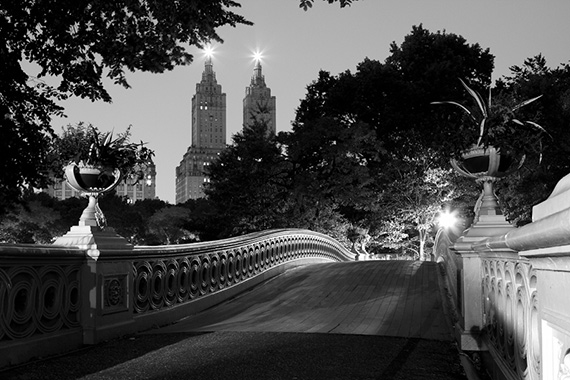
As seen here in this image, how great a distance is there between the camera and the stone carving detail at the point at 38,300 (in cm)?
619

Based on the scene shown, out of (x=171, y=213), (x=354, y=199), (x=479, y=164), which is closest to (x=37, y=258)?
(x=479, y=164)

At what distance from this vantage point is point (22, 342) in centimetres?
635

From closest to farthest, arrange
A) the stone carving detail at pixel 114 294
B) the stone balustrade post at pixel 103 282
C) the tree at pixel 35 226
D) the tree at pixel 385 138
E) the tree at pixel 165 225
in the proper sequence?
1. the stone balustrade post at pixel 103 282
2. the stone carving detail at pixel 114 294
3. the tree at pixel 385 138
4. the tree at pixel 35 226
5. the tree at pixel 165 225

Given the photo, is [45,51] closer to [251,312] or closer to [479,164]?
[251,312]

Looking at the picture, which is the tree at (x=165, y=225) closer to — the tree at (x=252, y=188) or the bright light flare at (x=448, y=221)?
the tree at (x=252, y=188)

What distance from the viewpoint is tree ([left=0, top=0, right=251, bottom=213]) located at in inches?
376

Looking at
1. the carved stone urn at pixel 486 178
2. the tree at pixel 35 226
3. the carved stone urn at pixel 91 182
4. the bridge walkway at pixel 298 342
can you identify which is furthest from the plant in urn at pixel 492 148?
the tree at pixel 35 226

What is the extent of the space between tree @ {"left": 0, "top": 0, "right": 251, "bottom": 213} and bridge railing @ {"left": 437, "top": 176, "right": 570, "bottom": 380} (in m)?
6.36

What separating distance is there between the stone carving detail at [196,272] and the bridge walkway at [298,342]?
0.48 m

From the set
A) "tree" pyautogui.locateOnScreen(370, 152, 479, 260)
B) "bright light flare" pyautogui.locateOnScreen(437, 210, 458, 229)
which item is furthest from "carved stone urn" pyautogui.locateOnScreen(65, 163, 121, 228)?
"tree" pyautogui.locateOnScreen(370, 152, 479, 260)

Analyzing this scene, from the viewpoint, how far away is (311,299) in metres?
11.6

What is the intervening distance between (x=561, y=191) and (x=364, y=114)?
39.9 m

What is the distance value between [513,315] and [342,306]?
6774mm

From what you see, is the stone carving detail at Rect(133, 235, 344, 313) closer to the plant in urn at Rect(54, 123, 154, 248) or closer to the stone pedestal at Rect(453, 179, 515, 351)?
the plant in urn at Rect(54, 123, 154, 248)
